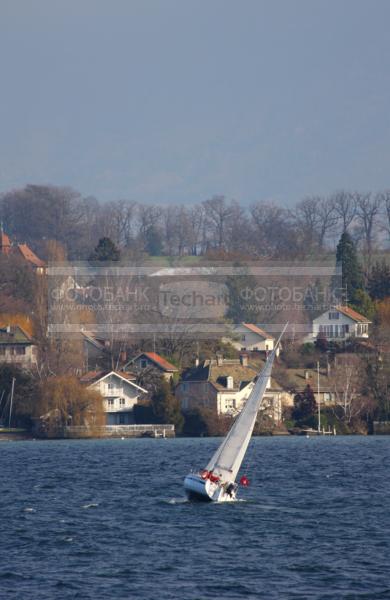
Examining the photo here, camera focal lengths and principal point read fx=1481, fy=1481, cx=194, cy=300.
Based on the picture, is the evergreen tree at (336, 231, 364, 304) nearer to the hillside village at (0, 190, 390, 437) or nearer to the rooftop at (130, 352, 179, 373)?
the hillside village at (0, 190, 390, 437)

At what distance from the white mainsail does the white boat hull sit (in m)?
0.76

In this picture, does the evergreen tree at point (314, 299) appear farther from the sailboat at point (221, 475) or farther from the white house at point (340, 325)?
the sailboat at point (221, 475)

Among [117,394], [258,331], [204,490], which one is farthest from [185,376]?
[204,490]

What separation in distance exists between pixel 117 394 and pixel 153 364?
7074mm

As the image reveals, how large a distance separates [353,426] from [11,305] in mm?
50881

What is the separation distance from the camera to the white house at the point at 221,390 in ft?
392

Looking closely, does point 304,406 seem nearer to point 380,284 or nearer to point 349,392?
point 349,392

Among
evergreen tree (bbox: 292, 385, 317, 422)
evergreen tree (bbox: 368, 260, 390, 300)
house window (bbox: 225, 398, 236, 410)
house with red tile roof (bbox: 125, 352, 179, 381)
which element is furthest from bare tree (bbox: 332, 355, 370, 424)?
evergreen tree (bbox: 368, 260, 390, 300)

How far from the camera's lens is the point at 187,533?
164ft

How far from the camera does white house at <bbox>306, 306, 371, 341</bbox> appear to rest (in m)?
149

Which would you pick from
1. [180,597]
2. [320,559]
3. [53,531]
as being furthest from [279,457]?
[180,597]

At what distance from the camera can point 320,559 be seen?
147 feet

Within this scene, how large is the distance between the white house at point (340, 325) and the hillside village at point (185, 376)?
0.14m

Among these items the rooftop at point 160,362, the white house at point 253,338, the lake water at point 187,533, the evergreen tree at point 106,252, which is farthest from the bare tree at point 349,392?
the evergreen tree at point 106,252
